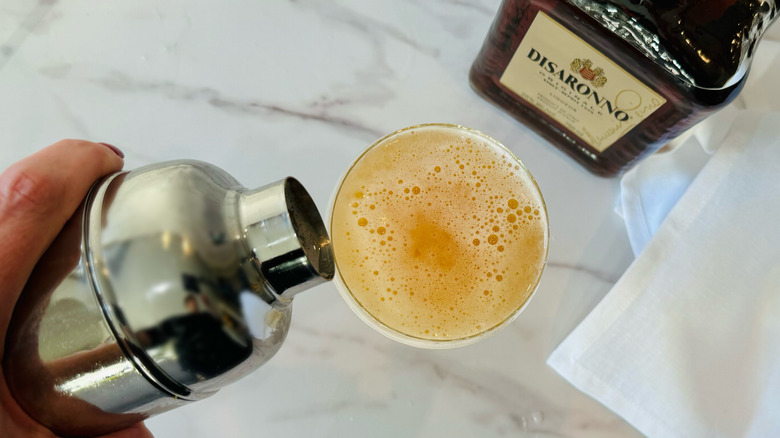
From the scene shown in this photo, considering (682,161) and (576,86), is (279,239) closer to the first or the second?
(576,86)

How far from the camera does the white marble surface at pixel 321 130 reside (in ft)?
2.30

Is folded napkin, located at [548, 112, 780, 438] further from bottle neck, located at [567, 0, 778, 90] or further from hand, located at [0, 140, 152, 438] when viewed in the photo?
hand, located at [0, 140, 152, 438]

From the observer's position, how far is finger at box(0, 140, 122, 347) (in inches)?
17.8

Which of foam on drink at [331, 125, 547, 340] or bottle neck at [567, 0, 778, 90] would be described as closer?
bottle neck at [567, 0, 778, 90]

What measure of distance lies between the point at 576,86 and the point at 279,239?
362 millimetres

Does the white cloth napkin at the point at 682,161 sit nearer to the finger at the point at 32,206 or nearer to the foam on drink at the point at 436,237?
the foam on drink at the point at 436,237

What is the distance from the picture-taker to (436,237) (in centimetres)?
60

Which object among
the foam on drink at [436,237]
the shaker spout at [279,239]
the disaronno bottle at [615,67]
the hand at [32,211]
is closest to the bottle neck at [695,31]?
the disaronno bottle at [615,67]

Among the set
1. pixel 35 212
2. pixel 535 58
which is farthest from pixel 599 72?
pixel 35 212

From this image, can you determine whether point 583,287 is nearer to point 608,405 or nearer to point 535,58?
point 608,405

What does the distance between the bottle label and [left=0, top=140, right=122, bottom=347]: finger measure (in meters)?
0.43

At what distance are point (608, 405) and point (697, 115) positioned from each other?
343 millimetres

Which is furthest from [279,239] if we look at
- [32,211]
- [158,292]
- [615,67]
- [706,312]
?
[706,312]

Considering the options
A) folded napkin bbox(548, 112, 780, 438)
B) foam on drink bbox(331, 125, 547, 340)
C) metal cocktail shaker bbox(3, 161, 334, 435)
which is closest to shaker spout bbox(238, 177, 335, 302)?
metal cocktail shaker bbox(3, 161, 334, 435)
